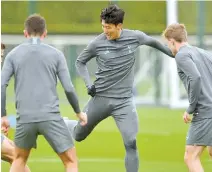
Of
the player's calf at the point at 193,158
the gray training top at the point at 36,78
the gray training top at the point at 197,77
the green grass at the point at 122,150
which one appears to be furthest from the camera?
the green grass at the point at 122,150

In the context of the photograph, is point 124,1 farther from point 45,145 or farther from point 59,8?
point 45,145

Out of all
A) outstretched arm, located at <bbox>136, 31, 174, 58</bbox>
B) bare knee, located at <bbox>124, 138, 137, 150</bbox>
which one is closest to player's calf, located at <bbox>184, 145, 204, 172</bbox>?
bare knee, located at <bbox>124, 138, 137, 150</bbox>

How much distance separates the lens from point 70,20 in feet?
66.1

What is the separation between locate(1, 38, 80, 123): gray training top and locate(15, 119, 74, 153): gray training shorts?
42 mm

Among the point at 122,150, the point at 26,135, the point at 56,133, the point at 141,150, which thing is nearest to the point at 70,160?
the point at 56,133

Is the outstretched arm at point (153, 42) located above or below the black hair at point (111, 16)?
below

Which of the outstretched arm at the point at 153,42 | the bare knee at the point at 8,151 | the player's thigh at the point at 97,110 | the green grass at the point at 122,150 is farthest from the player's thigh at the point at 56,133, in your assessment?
the green grass at the point at 122,150

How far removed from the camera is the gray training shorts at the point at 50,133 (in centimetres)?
770

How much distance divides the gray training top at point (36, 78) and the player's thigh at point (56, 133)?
0.15 ft

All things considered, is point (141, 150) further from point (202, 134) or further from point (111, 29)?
point (202, 134)

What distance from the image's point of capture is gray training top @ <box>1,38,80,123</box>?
25.0 feet

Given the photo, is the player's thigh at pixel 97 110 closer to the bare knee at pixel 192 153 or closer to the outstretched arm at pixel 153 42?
the outstretched arm at pixel 153 42

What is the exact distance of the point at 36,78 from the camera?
7645mm

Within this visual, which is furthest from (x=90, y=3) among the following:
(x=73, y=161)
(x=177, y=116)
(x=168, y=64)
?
(x=73, y=161)
